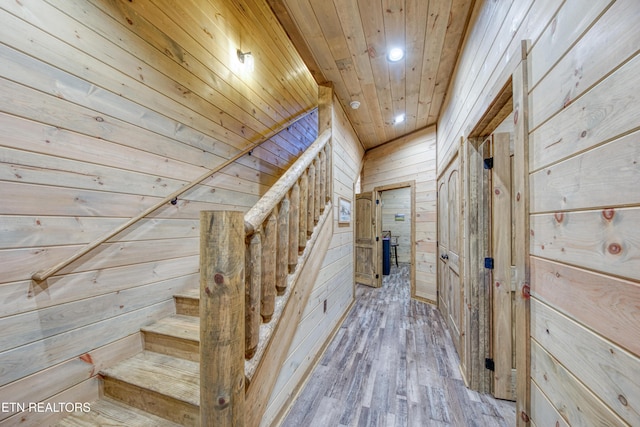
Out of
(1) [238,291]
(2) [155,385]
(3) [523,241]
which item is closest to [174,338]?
(2) [155,385]

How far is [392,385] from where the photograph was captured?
199cm

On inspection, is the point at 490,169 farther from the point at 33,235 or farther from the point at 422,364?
the point at 33,235

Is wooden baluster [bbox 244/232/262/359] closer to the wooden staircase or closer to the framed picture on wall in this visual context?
the wooden staircase

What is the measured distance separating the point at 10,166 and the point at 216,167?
1236 mm

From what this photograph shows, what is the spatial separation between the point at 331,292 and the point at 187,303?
1463mm

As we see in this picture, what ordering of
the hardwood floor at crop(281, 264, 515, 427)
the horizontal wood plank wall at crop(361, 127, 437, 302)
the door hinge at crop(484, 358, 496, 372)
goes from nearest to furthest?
1. the hardwood floor at crop(281, 264, 515, 427)
2. the door hinge at crop(484, 358, 496, 372)
3. the horizontal wood plank wall at crop(361, 127, 437, 302)

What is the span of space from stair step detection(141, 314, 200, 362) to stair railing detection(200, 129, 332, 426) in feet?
2.07

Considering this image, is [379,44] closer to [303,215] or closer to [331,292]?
[303,215]

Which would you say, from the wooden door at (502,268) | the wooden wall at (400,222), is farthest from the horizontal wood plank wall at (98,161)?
the wooden wall at (400,222)

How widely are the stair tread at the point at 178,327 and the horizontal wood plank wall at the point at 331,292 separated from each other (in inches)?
26.0

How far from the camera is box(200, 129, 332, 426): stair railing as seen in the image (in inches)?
33.9

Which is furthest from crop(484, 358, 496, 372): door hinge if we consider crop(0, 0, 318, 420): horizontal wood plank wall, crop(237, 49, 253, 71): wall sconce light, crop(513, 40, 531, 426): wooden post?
crop(237, 49, 253, 71): wall sconce light

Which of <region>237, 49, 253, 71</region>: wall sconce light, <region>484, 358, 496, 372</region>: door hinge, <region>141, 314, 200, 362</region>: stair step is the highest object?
<region>237, 49, 253, 71</region>: wall sconce light

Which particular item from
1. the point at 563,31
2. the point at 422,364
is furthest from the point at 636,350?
the point at 422,364
